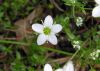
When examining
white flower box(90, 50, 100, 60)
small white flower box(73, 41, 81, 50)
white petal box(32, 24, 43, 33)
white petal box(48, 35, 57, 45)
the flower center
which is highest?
white petal box(32, 24, 43, 33)

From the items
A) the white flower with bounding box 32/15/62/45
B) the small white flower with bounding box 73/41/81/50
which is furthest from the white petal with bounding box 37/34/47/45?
the small white flower with bounding box 73/41/81/50

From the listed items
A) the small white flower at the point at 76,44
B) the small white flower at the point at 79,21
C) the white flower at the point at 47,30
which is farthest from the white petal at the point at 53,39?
the small white flower at the point at 79,21

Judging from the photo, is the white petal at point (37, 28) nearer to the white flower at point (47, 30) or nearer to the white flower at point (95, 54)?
the white flower at point (47, 30)

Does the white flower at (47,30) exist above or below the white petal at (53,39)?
above

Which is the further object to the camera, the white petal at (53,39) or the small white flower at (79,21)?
the small white flower at (79,21)

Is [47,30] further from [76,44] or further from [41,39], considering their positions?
[76,44]

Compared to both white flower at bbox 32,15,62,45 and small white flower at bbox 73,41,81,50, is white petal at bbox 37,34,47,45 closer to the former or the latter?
white flower at bbox 32,15,62,45

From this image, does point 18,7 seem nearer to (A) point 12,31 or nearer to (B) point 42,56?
(A) point 12,31

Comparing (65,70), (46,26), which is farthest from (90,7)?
(65,70)
